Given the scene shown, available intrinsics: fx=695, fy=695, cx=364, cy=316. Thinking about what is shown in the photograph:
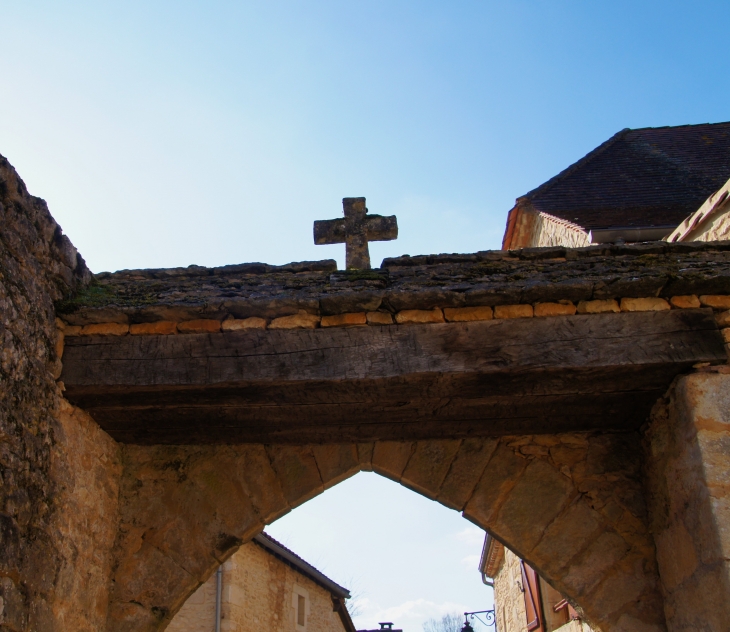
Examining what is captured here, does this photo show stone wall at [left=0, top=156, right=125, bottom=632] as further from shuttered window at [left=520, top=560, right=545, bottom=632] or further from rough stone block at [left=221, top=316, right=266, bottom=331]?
shuttered window at [left=520, top=560, right=545, bottom=632]

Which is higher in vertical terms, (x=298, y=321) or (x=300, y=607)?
(x=298, y=321)

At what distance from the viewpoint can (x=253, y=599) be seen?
29.6 ft

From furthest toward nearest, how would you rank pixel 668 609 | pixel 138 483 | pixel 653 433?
pixel 138 483
pixel 653 433
pixel 668 609

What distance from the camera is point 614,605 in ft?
12.0

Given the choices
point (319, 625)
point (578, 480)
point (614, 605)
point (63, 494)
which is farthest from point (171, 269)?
point (319, 625)

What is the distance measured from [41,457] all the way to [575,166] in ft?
28.9

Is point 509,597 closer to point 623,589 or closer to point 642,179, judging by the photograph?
point 642,179

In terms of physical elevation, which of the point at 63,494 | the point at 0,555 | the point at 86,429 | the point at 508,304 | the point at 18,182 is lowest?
the point at 0,555

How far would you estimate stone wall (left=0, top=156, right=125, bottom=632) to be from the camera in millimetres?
2848

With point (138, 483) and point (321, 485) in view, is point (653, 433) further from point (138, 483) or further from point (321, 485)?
point (138, 483)

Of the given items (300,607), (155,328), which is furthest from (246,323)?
(300,607)

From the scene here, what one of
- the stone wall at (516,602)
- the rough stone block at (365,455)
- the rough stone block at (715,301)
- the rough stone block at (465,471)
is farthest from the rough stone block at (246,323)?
the stone wall at (516,602)

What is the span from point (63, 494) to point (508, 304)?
91.3 inches

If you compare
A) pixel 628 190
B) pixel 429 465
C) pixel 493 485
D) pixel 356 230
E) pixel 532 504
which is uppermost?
pixel 628 190
